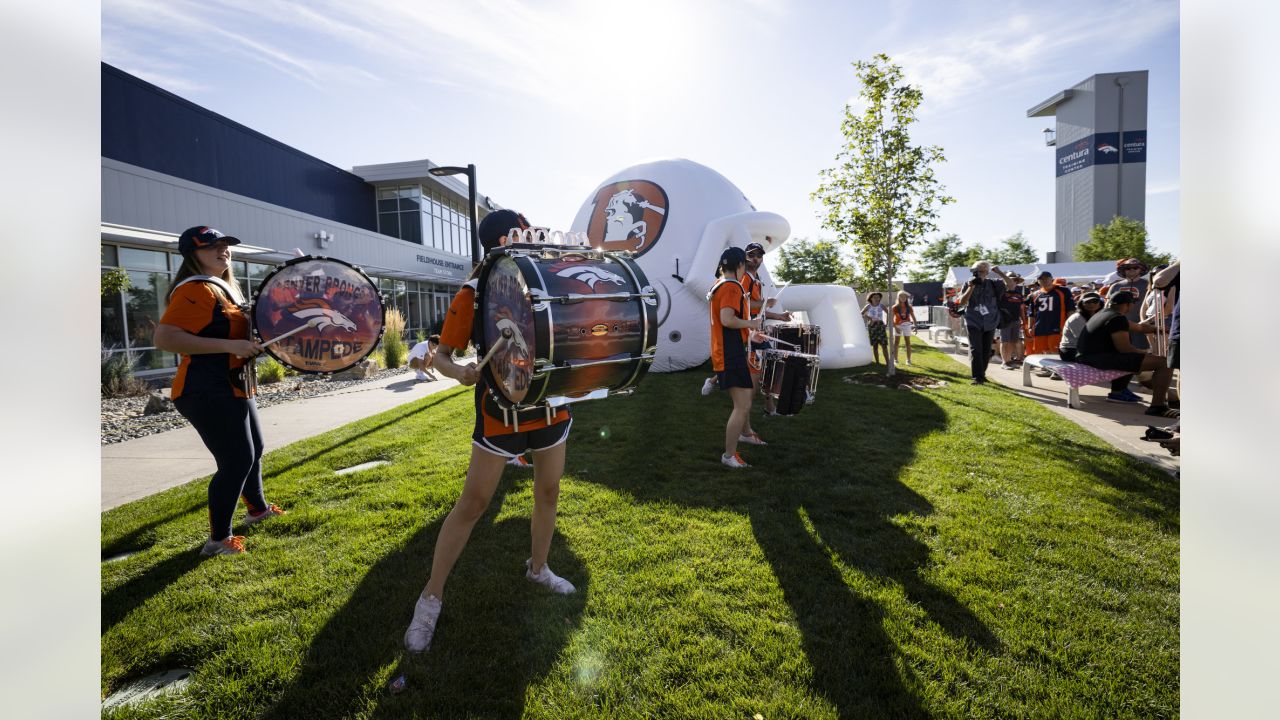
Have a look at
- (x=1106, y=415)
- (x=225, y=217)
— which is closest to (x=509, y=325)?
(x=1106, y=415)

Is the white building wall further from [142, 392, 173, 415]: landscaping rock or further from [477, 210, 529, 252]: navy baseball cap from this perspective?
[477, 210, 529, 252]: navy baseball cap

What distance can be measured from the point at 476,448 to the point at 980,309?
10002 millimetres

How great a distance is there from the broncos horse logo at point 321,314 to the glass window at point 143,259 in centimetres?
1354

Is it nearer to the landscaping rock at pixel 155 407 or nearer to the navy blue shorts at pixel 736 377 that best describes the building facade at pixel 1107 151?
the navy blue shorts at pixel 736 377

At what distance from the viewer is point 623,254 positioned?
9.64 feet

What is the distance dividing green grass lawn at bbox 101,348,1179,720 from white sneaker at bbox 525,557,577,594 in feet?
0.21

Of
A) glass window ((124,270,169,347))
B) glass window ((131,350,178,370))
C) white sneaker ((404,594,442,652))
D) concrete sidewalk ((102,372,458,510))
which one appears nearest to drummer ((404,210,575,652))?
white sneaker ((404,594,442,652))

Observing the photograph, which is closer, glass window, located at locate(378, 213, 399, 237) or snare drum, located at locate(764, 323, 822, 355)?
snare drum, located at locate(764, 323, 822, 355)

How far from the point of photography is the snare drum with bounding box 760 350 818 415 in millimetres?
5574

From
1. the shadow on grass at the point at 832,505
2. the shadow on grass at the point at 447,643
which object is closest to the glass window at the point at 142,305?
the shadow on grass at the point at 832,505

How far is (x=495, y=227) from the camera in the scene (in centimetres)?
283
